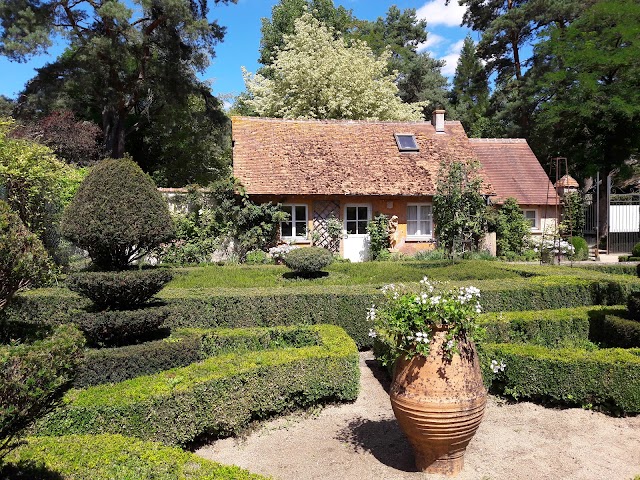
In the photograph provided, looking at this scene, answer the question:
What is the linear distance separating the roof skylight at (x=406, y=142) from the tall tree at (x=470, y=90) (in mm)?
17355

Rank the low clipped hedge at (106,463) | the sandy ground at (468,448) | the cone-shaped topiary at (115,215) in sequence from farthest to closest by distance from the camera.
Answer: the cone-shaped topiary at (115,215) < the sandy ground at (468,448) < the low clipped hedge at (106,463)

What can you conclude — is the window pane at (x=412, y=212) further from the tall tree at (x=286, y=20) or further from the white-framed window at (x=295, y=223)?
the tall tree at (x=286, y=20)

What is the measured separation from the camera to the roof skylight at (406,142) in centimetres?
2100

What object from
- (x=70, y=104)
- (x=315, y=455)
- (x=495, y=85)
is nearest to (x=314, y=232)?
(x=315, y=455)

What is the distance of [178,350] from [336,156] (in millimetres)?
15035

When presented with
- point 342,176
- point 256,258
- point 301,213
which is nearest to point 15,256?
point 256,258

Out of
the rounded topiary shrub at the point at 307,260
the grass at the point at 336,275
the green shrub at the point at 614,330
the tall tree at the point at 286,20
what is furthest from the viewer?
the tall tree at the point at 286,20

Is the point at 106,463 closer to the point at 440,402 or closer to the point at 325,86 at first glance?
the point at 440,402

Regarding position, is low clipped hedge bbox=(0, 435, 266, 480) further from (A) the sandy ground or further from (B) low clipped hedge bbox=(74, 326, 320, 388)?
(A) the sandy ground

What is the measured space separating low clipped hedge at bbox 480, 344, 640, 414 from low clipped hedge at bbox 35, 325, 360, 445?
2.17m

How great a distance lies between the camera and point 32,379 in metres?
2.84

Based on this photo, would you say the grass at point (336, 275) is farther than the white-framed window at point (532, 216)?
No

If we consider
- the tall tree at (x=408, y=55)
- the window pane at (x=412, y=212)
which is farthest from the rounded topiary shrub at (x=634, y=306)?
the tall tree at (x=408, y=55)

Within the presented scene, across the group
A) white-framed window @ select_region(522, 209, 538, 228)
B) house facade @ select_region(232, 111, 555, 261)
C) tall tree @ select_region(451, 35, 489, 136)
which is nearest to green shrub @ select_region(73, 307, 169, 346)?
house facade @ select_region(232, 111, 555, 261)
